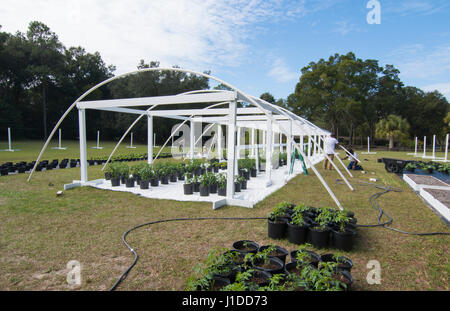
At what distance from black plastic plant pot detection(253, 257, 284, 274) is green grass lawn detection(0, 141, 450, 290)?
0.83 m

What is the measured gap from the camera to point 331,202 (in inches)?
254

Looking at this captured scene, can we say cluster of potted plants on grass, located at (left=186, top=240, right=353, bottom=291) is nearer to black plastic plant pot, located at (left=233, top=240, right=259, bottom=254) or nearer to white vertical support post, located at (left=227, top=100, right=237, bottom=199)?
black plastic plant pot, located at (left=233, top=240, right=259, bottom=254)

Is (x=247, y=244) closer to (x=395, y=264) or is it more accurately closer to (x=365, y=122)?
(x=395, y=264)

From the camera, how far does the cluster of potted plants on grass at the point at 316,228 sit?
380cm

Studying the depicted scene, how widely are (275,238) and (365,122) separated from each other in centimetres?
3922

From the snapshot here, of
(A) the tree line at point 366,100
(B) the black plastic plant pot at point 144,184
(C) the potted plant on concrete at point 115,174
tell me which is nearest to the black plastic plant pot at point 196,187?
(B) the black plastic plant pot at point 144,184

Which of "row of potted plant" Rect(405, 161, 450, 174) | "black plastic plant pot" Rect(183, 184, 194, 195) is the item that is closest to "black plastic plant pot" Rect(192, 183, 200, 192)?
"black plastic plant pot" Rect(183, 184, 194, 195)

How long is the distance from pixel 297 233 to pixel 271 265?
1.14 m

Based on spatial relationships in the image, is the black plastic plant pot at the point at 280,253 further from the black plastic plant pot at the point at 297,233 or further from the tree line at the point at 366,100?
the tree line at the point at 366,100

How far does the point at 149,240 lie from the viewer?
4.04 m

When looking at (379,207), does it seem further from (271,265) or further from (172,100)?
(172,100)

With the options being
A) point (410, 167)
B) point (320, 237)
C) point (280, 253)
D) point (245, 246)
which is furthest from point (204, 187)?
point (410, 167)

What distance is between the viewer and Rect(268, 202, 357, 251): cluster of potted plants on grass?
3797mm
